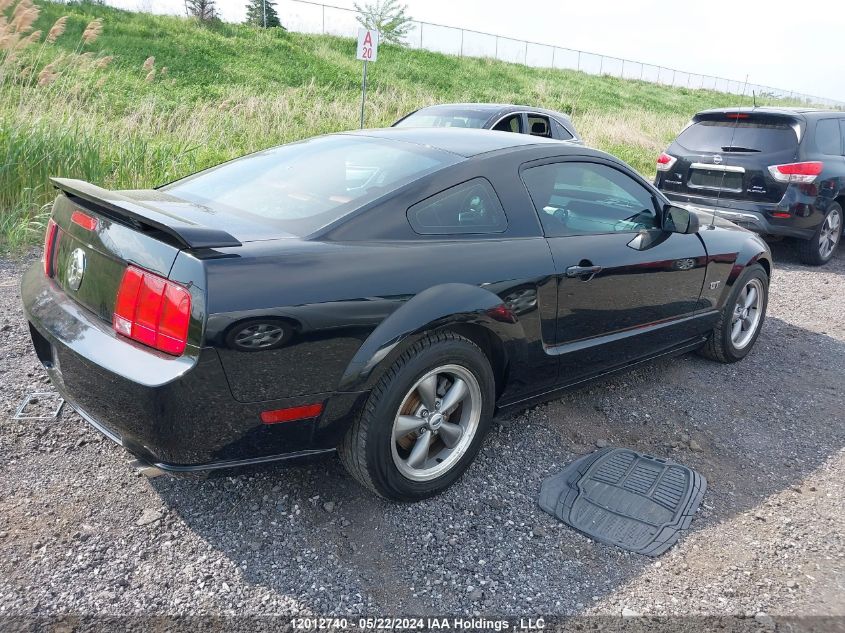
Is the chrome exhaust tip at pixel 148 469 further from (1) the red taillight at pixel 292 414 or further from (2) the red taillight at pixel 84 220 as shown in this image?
(2) the red taillight at pixel 84 220

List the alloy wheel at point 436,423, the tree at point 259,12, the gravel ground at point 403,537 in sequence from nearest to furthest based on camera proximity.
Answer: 1. the gravel ground at point 403,537
2. the alloy wheel at point 436,423
3. the tree at point 259,12

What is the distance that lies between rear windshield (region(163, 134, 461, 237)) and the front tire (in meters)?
0.67

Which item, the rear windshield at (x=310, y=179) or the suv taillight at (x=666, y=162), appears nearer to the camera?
the rear windshield at (x=310, y=179)

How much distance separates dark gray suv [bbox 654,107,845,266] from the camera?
7.26 metres

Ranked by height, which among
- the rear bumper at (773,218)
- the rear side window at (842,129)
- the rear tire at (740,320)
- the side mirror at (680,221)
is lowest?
the rear tire at (740,320)

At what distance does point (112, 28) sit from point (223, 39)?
4.14 metres

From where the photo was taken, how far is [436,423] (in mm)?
2777

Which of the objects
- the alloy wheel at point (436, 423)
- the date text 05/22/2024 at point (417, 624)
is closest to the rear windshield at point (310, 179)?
the alloy wheel at point (436, 423)

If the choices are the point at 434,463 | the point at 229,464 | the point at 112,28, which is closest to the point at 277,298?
the point at 229,464

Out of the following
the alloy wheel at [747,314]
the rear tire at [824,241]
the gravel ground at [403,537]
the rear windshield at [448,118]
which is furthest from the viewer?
the rear windshield at [448,118]

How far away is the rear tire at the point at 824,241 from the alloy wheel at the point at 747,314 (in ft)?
11.6

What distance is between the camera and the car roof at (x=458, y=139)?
316 cm

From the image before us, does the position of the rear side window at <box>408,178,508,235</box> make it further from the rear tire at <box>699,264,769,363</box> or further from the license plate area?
the license plate area

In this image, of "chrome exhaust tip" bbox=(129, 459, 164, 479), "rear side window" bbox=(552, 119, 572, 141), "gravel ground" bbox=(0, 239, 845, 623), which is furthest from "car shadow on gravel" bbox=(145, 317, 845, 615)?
"rear side window" bbox=(552, 119, 572, 141)
